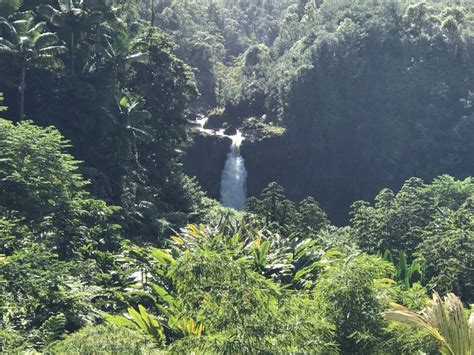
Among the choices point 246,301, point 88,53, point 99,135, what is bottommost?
point 246,301

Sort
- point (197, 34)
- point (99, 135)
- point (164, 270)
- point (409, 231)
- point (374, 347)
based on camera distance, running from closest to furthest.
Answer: point (374, 347) < point (164, 270) < point (409, 231) < point (99, 135) < point (197, 34)

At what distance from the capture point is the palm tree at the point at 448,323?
938cm

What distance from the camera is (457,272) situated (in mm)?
18328

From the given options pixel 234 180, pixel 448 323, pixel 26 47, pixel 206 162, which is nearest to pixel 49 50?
pixel 26 47

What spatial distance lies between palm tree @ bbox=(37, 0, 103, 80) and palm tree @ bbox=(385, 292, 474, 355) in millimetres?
24804

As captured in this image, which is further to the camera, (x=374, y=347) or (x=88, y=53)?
(x=88, y=53)

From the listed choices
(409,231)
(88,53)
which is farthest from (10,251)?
(88,53)

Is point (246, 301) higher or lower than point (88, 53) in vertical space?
lower

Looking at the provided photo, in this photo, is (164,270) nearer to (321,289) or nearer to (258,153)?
(321,289)

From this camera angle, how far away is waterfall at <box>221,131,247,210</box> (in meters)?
50.4

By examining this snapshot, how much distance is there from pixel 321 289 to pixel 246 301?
259 centimetres

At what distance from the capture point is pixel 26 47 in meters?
27.7

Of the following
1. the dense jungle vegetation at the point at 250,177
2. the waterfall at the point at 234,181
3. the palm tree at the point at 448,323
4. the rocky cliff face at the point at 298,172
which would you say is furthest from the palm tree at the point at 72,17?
the palm tree at the point at 448,323

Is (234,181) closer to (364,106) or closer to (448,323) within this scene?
(364,106)
